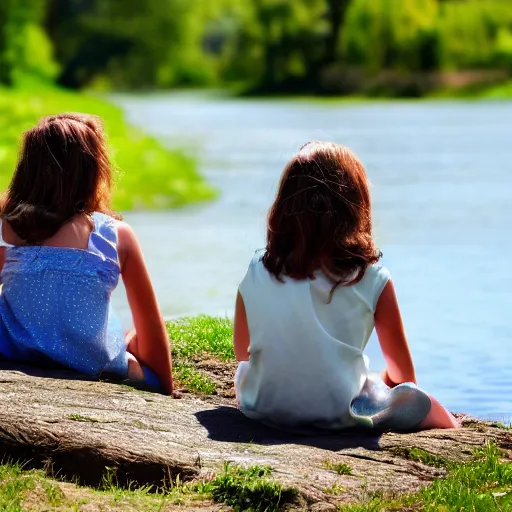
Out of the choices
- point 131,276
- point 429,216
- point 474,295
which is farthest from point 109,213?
point 429,216

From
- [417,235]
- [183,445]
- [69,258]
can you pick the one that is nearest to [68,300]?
[69,258]

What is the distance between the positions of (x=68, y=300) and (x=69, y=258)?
160 millimetres

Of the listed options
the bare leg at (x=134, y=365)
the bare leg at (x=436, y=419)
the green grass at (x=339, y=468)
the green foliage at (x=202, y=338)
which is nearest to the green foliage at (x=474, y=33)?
the green foliage at (x=202, y=338)

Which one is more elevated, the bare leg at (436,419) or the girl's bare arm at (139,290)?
the girl's bare arm at (139,290)

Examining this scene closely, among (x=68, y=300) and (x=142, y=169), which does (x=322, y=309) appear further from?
(x=142, y=169)

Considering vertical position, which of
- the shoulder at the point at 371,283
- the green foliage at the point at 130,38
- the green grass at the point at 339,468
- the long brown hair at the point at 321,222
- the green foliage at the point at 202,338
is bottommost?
the green foliage at the point at 130,38

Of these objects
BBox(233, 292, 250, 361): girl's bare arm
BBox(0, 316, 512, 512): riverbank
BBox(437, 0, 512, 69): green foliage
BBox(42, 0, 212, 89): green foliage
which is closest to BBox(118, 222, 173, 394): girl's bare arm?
BBox(0, 316, 512, 512): riverbank

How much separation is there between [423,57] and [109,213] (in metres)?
55.0

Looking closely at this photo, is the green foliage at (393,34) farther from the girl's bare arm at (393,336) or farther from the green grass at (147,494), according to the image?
the green grass at (147,494)

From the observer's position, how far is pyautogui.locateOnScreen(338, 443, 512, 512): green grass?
4051mm

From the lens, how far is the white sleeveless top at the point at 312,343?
4742 mm

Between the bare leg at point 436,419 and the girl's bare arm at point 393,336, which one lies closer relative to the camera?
the girl's bare arm at point 393,336

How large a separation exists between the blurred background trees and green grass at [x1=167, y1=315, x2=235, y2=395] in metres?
39.1

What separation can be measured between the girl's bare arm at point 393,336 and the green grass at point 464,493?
47cm
